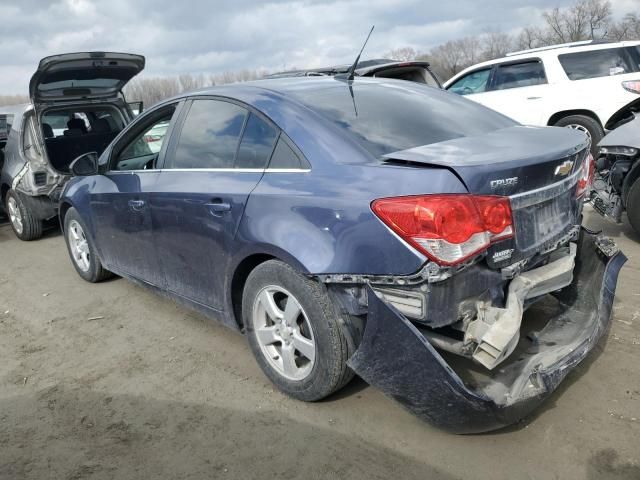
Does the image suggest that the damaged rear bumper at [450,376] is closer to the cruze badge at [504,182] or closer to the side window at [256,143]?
the cruze badge at [504,182]

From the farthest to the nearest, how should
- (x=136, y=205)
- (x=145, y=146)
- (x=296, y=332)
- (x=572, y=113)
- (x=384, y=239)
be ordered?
(x=572, y=113) → (x=145, y=146) → (x=136, y=205) → (x=296, y=332) → (x=384, y=239)

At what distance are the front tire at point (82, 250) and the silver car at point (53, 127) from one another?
1755 mm

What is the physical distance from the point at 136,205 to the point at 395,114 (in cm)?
190

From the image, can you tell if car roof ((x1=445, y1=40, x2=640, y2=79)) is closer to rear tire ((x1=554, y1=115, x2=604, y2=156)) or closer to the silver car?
rear tire ((x1=554, y1=115, x2=604, y2=156))

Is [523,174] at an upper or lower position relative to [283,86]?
lower

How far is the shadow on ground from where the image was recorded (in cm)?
246

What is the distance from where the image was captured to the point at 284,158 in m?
2.83

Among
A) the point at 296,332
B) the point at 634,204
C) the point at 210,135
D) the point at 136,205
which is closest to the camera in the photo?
the point at 296,332

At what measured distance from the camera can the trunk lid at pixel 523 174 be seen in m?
2.32

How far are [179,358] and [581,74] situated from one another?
25.8 feet

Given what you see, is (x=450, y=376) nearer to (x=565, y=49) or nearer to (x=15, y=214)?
(x=15, y=214)

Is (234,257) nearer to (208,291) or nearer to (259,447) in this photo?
(208,291)

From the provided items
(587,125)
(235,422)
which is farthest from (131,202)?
(587,125)

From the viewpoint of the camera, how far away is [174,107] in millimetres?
3684
